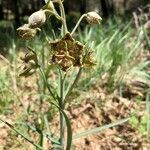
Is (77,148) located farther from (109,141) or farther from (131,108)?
(131,108)

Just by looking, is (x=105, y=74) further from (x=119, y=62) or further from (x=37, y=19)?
(x=37, y=19)

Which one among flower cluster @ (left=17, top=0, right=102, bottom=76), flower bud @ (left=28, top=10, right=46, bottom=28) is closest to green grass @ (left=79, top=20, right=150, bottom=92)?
flower cluster @ (left=17, top=0, right=102, bottom=76)

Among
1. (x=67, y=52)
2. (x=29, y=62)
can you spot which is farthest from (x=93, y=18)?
(x=29, y=62)

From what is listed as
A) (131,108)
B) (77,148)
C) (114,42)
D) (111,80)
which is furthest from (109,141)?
(114,42)

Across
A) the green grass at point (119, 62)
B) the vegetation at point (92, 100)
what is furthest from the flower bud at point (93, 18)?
the green grass at point (119, 62)

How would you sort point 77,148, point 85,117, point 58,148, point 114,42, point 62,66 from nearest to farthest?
point 62,66 → point 58,148 → point 77,148 → point 85,117 → point 114,42

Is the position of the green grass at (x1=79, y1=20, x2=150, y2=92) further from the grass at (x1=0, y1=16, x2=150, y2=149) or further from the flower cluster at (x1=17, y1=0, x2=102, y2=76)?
the flower cluster at (x1=17, y1=0, x2=102, y2=76)

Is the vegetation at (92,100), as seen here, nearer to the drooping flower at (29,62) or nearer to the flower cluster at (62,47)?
the drooping flower at (29,62)
